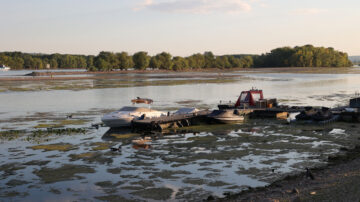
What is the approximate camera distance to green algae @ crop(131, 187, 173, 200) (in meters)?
16.1

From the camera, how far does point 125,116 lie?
33562 mm

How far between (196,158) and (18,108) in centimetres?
3436

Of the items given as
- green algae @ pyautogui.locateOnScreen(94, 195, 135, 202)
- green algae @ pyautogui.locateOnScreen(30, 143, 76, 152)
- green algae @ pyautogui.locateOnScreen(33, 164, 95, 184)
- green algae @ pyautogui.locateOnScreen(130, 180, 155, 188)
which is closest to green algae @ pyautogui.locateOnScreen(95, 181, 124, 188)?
green algae @ pyautogui.locateOnScreen(130, 180, 155, 188)

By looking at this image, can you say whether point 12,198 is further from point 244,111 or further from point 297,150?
point 244,111

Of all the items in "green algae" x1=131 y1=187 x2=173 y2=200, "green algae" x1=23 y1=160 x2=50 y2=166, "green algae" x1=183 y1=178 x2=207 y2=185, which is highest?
"green algae" x1=23 y1=160 x2=50 y2=166

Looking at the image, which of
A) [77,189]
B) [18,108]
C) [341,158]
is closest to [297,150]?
[341,158]

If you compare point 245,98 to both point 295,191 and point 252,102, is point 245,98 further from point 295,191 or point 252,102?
point 295,191

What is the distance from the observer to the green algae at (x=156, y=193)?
52.9 feet

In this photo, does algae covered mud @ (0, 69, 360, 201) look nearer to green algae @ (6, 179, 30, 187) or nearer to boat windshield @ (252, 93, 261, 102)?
green algae @ (6, 179, 30, 187)

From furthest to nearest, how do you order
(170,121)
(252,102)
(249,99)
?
(249,99) < (252,102) < (170,121)

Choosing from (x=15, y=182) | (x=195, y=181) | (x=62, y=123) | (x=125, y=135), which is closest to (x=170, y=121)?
(x=125, y=135)

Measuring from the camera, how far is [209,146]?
1017 inches

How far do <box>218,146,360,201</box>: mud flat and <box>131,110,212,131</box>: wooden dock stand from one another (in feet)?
53.4

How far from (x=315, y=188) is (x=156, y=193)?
648cm
